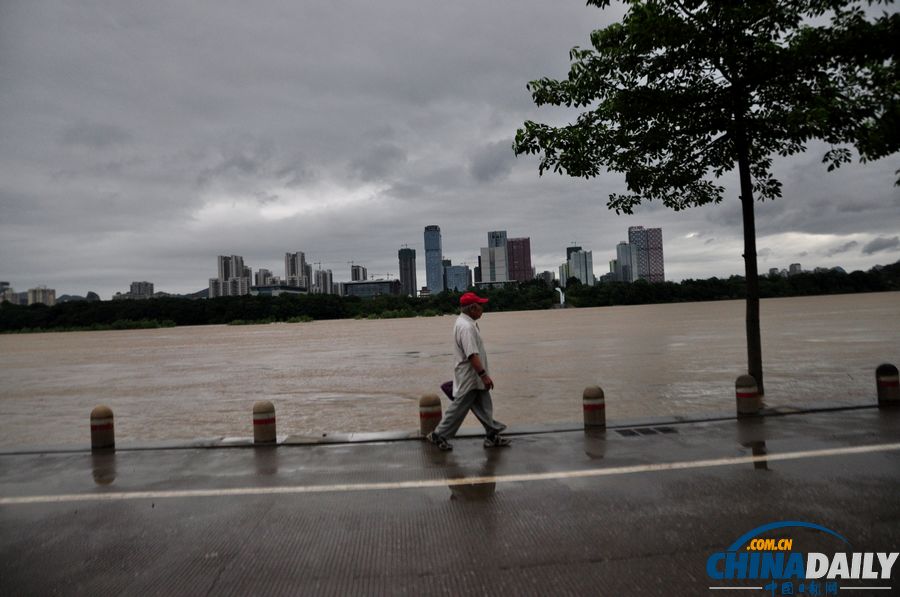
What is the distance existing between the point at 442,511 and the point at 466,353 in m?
2.37

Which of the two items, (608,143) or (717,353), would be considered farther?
(717,353)

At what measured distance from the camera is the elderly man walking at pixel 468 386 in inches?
282

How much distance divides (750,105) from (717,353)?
52.6 ft

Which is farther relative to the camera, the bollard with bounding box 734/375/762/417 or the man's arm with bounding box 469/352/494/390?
the bollard with bounding box 734/375/762/417

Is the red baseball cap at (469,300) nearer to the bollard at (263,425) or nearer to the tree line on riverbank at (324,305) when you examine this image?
the bollard at (263,425)

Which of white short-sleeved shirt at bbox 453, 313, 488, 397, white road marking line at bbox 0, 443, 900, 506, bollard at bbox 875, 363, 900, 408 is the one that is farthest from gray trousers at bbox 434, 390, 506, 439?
bollard at bbox 875, 363, 900, 408

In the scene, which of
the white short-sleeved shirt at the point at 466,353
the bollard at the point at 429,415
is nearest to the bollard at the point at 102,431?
the bollard at the point at 429,415

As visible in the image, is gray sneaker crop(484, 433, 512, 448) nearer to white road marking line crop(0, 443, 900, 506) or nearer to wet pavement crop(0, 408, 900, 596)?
wet pavement crop(0, 408, 900, 596)

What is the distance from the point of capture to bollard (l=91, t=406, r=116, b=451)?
790cm

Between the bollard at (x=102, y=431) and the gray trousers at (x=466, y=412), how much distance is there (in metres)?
4.44

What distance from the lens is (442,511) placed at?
201 inches

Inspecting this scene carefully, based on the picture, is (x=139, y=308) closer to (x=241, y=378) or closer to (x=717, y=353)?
(x=241, y=378)

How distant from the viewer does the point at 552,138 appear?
1020 cm

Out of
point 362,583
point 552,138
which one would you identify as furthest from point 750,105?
point 362,583
